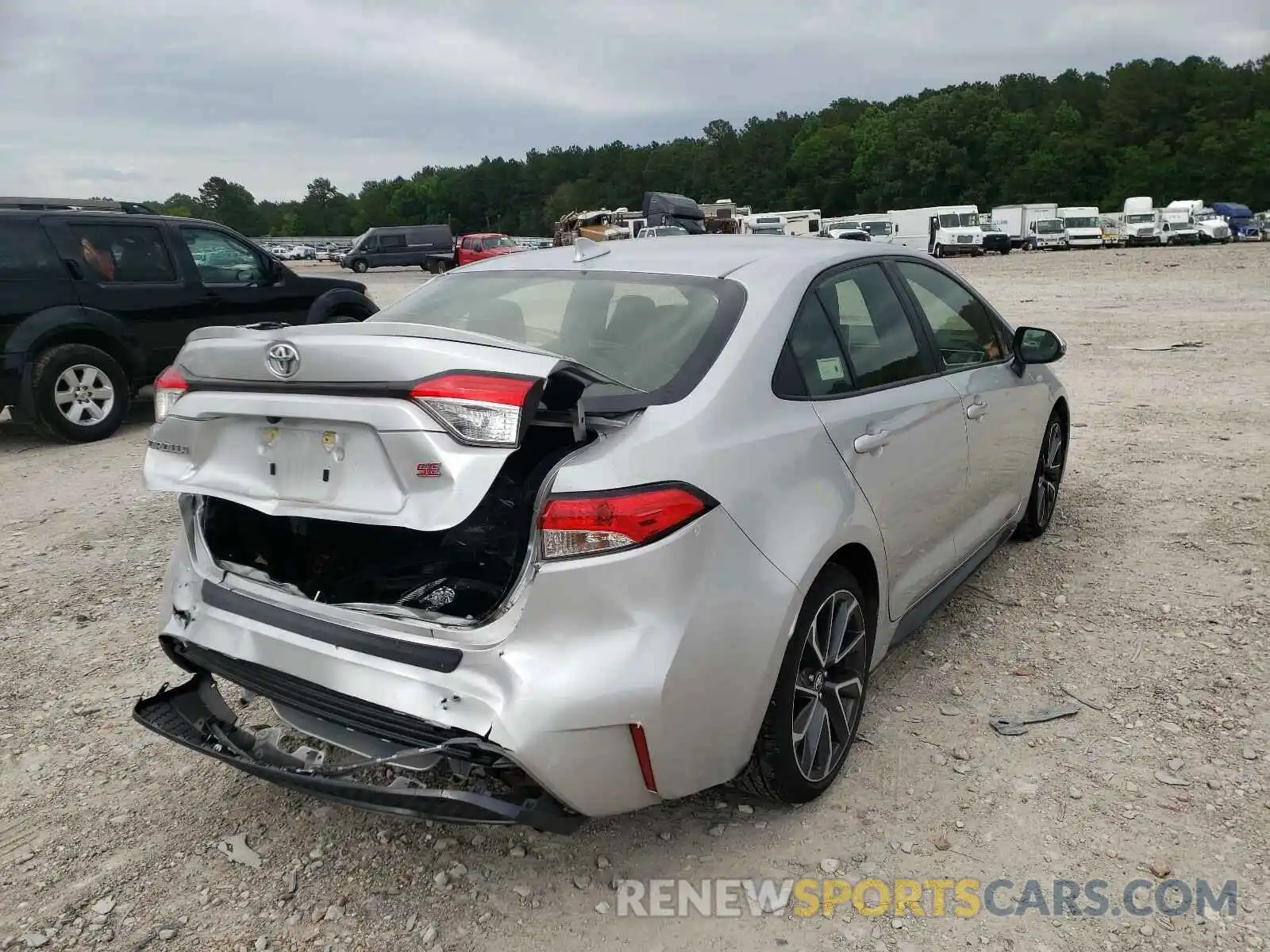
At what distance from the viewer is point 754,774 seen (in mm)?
2727

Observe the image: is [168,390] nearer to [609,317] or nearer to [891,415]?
[609,317]

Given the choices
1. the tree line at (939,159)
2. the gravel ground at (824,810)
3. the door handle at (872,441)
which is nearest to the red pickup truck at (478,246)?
the gravel ground at (824,810)

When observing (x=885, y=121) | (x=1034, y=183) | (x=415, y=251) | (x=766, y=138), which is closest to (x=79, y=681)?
(x=415, y=251)

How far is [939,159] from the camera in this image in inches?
3671

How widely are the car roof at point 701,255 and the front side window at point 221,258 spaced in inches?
250

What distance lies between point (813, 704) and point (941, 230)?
44389 millimetres

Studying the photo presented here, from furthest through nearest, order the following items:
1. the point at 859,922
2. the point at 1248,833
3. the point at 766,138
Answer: the point at 766,138 < the point at 1248,833 < the point at 859,922

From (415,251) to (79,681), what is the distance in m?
44.0

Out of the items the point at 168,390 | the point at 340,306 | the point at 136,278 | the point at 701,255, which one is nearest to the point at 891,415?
the point at 701,255

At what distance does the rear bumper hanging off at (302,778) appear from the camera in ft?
7.28

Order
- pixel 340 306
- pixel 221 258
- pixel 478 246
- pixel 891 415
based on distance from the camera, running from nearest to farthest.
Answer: pixel 891 415 < pixel 221 258 < pixel 340 306 < pixel 478 246

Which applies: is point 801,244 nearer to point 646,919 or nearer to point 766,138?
point 646,919

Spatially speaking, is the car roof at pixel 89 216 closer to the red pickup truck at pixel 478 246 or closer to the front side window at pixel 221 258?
the front side window at pixel 221 258

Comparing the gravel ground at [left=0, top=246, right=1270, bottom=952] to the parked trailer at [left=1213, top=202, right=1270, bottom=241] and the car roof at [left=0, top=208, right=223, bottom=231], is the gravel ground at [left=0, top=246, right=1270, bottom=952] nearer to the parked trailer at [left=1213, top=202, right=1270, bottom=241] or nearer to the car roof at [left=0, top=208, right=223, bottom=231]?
the car roof at [left=0, top=208, right=223, bottom=231]
